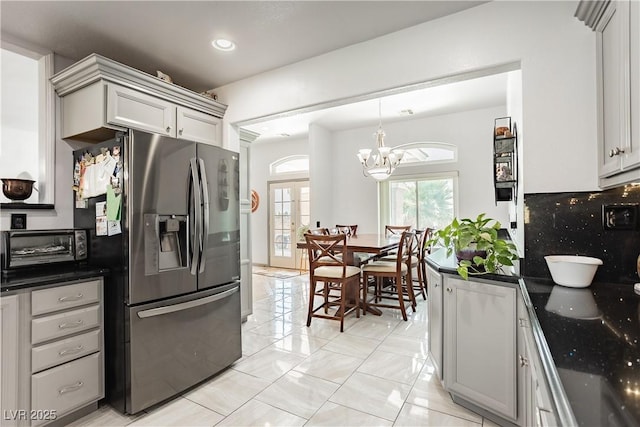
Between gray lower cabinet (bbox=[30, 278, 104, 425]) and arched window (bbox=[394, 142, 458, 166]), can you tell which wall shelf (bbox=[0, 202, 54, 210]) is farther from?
arched window (bbox=[394, 142, 458, 166])

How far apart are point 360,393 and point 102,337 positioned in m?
1.73

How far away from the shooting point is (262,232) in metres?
7.30

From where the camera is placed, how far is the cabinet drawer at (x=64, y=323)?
1727 mm

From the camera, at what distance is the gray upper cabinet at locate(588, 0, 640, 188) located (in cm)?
123

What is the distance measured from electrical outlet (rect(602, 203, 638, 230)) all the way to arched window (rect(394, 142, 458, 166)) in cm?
377

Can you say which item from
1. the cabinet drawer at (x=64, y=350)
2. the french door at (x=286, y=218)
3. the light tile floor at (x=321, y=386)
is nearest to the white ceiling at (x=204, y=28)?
the cabinet drawer at (x=64, y=350)

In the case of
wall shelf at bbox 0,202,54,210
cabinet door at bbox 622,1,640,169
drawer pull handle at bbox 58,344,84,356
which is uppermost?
cabinet door at bbox 622,1,640,169

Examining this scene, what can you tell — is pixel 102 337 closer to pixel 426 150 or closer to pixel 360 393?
pixel 360 393

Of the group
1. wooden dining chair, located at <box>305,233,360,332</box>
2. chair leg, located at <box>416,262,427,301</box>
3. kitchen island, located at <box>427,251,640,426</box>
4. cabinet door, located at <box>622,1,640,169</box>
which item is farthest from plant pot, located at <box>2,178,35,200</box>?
chair leg, located at <box>416,262,427,301</box>

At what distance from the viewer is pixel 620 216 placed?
5.21 ft

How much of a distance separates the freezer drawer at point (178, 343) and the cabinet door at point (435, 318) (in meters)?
1.51

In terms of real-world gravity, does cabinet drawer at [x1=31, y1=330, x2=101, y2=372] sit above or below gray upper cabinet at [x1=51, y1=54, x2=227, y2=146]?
below

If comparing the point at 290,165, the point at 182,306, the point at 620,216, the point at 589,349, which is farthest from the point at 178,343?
the point at 290,165

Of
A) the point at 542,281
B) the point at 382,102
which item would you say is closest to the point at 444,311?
the point at 542,281
